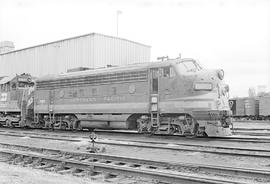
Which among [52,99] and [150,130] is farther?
[52,99]

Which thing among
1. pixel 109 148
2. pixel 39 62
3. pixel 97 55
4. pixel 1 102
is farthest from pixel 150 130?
pixel 39 62

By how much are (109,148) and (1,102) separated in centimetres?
1390

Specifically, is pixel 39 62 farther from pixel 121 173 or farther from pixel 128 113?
pixel 121 173

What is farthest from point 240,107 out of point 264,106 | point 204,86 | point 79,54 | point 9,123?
point 204,86

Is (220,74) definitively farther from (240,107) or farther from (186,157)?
(240,107)

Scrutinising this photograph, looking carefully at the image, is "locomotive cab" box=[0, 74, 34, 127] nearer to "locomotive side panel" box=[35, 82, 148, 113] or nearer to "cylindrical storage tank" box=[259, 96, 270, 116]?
"locomotive side panel" box=[35, 82, 148, 113]

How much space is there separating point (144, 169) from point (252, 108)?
106 ft

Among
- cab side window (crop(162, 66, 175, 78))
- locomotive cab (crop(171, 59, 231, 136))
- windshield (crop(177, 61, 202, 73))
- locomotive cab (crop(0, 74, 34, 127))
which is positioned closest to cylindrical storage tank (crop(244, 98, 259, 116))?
locomotive cab (crop(0, 74, 34, 127))

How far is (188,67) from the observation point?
14.7 m

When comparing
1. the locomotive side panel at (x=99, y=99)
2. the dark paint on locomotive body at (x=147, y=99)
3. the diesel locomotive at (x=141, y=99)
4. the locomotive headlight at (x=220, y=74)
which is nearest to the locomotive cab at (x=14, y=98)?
the diesel locomotive at (x=141, y=99)

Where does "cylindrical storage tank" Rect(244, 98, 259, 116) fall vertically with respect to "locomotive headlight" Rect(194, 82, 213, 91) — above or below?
below

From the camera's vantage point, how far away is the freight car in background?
35250 mm

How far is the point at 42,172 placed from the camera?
8.21 metres

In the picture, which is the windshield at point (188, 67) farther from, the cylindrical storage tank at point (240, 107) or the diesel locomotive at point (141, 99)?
the cylindrical storage tank at point (240, 107)
